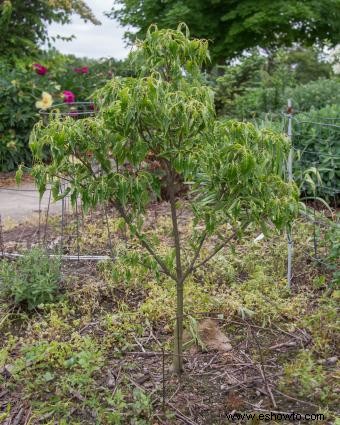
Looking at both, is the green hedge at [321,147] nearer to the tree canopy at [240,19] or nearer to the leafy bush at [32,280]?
the leafy bush at [32,280]

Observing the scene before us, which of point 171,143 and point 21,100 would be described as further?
point 21,100

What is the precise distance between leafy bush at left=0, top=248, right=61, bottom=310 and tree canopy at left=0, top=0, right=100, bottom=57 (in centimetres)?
643

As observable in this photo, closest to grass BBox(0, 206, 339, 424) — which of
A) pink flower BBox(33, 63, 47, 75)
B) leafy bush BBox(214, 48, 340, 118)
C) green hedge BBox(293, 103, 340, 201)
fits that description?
green hedge BBox(293, 103, 340, 201)

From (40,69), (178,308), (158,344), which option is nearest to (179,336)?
(178,308)

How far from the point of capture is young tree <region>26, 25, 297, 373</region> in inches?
85.5

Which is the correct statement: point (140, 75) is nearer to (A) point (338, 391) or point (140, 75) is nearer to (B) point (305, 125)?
(A) point (338, 391)

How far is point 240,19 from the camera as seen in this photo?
13086 mm

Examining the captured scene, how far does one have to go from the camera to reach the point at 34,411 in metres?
2.70

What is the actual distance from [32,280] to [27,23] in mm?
7284

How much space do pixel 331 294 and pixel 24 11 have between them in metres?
7.94

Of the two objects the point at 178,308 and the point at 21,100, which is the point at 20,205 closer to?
the point at 21,100

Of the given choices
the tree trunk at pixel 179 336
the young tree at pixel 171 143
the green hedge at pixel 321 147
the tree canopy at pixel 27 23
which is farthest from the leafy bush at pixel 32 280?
the tree canopy at pixel 27 23

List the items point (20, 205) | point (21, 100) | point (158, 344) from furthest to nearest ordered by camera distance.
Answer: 1. point (21, 100)
2. point (20, 205)
3. point (158, 344)

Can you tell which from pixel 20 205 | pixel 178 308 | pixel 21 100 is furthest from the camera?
pixel 21 100
